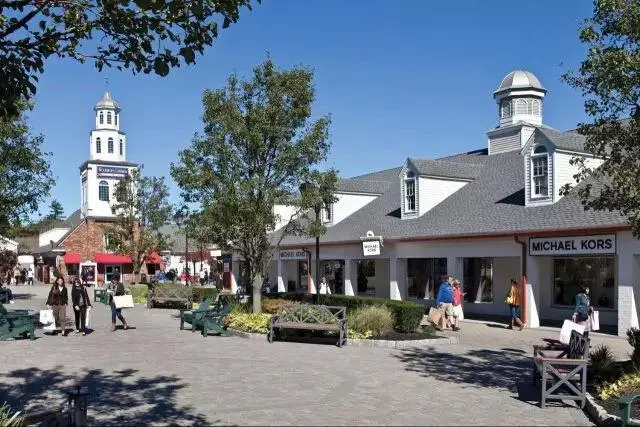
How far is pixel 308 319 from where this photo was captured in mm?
17281

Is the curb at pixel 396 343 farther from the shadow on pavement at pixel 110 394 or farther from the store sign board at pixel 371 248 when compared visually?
the store sign board at pixel 371 248

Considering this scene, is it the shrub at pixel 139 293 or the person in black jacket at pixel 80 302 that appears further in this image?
the shrub at pixel 139 293

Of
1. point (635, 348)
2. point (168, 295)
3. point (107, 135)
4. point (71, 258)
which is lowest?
point (168, 295)

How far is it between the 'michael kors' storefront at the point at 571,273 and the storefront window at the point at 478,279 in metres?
2.61

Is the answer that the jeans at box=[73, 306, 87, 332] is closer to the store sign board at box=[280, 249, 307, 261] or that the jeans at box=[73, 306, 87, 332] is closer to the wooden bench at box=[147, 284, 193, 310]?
the wooden bench at box=[147, 284, 193, 310]

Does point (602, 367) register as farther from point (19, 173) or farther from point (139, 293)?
point (139, 293)

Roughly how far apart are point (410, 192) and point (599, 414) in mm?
19990

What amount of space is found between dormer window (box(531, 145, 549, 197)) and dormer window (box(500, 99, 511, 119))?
32.2 ft

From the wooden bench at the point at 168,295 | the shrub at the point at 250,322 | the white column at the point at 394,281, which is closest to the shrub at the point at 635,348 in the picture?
the shrub at the point at 250,322

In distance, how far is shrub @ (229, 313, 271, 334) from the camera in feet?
60.1

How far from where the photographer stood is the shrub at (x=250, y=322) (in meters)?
18.3

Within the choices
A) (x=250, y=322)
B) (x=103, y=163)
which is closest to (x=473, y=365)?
(x=250, y=322)

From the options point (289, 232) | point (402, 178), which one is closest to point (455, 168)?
point (402, 178)

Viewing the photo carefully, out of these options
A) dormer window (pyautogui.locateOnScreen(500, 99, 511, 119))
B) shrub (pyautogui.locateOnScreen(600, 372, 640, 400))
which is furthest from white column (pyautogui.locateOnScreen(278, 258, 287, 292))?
shrub (pyautogui.locateOnScreen(600, 372, 640, 400))
